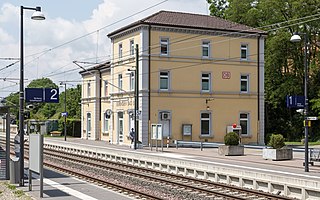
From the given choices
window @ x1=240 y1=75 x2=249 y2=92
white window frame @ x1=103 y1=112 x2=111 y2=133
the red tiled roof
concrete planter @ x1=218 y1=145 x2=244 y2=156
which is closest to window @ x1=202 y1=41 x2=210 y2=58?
the red tiled roof

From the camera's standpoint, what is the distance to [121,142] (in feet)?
158

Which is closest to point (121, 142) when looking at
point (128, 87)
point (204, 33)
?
point (128, 87)

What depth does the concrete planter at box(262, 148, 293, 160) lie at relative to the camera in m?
30.3

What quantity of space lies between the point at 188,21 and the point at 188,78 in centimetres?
528

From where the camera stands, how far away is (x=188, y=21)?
4762 centimetres

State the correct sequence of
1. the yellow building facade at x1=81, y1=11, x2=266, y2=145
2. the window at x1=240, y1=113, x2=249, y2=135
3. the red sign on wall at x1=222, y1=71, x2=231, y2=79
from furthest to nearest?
the window at x1=240, y1=113, x2=249, y2=135 < the red sign on wall at x1=222, y1=71, x2=231, y2=79 < the yellow building facade at x1=81, y1=11, x2=266, y2=145

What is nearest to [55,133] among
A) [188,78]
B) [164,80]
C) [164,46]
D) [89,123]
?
[89,123]

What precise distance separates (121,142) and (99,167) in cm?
2038

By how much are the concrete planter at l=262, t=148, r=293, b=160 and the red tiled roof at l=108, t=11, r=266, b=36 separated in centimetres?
1758

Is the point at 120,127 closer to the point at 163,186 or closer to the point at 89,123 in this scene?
the point at 89,123

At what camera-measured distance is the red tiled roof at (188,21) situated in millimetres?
45438

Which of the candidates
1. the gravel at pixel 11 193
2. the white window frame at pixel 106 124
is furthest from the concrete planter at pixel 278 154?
the white window frame at pixel 106 124

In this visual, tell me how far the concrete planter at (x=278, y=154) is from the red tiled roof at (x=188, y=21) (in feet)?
57.7

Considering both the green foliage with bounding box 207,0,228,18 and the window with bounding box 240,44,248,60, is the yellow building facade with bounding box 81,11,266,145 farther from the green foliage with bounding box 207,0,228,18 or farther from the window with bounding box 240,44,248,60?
the green foliage with bounding box 207,0,228,18
